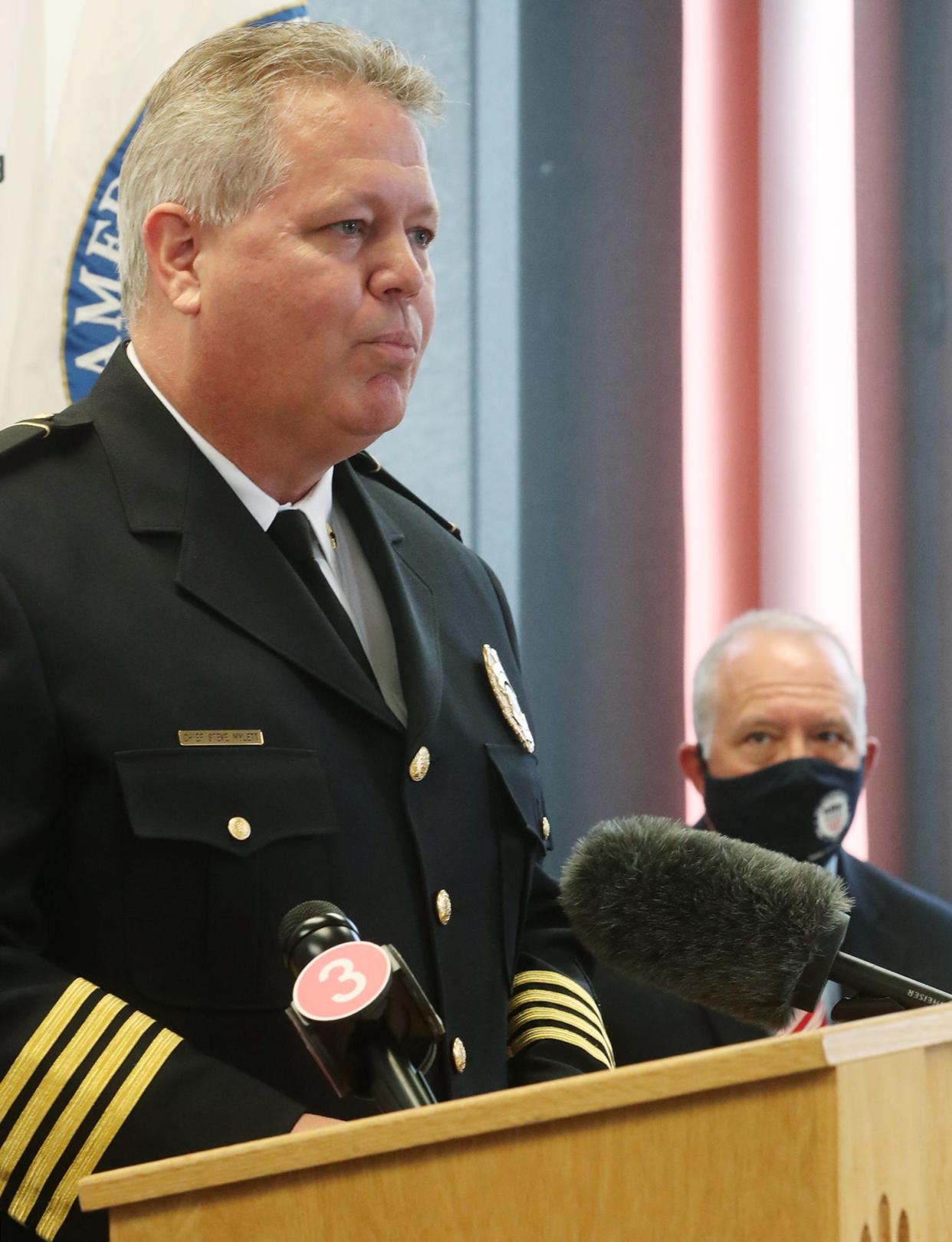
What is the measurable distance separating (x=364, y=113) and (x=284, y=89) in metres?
0.07

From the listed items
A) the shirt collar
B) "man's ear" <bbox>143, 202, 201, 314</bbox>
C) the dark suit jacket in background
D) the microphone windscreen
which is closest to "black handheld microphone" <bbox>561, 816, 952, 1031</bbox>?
the microphone windscreen

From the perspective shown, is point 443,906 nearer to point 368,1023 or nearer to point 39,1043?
point 39,1043

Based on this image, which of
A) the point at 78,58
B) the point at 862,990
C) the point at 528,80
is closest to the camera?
the point at 862,990

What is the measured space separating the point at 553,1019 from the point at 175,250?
74cm

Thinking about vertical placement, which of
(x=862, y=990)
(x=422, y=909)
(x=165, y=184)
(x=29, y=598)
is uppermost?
(x=165, y=184)

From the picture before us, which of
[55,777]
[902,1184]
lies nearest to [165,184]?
[55,777]

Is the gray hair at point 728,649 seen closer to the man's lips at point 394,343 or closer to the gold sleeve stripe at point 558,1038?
the gold sleeve stripe at point 558,1038

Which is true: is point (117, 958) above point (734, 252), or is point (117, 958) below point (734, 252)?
below

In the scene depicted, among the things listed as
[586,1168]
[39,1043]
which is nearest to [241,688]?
[39,1043]

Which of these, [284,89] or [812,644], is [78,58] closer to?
[284,89]

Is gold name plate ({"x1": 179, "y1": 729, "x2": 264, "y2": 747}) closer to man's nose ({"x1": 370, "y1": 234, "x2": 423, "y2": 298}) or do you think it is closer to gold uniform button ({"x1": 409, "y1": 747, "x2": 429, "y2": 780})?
gold uniform button ({"x1": 409, "y1": 747, "x2": 429, "y2": 780})

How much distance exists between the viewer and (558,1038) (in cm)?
144

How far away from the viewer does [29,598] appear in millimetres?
1244

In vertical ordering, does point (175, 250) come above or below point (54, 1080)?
above
